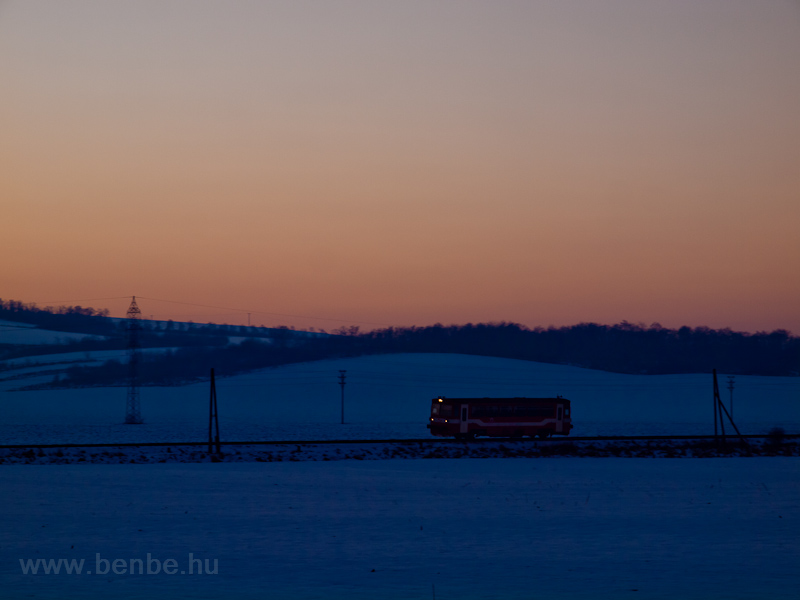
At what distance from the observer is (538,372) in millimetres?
190375

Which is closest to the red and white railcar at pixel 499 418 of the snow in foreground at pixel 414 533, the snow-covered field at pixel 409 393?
the snow in foreground at pixel 414 533

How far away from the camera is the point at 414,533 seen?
16.8 metres

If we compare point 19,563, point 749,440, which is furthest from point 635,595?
point 749,440

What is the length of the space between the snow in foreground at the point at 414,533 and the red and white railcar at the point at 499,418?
76.6 ft

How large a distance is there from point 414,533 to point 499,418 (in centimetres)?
3558

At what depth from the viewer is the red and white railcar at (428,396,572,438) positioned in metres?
Result: 51.7

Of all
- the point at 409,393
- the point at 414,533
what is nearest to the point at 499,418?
the point at 414,533

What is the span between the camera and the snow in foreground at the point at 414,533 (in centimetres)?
1249

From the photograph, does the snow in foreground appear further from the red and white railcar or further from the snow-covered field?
the snow-covered field

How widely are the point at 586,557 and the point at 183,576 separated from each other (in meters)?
6.78

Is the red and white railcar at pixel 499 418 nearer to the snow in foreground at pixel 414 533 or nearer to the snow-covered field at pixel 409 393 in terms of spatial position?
the snow in foreground at pixel 414 533

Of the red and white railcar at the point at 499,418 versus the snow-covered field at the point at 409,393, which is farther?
the snow-covered field at the point at 409,393

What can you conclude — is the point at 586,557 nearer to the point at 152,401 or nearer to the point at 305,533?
the point at 305,533

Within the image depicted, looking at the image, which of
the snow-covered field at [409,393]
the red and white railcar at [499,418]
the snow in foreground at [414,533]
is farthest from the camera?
the snow-covered field at [409,393]
